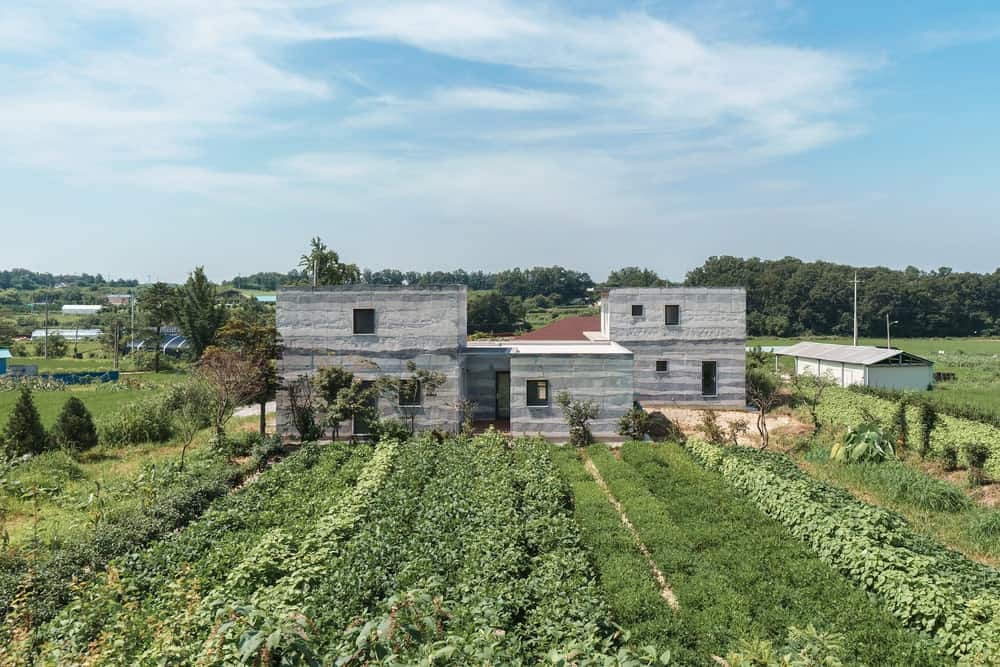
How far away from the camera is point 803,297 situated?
7675cm

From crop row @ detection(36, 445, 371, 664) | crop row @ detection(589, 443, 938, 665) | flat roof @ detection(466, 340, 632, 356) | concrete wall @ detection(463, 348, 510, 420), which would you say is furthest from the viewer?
concrete wall @ detection(463, 348, 510, 420)

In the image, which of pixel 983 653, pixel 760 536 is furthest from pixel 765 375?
pixel 983 653

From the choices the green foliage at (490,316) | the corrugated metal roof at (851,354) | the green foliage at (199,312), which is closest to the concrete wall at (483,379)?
the corrugated metal roof at (851,354)

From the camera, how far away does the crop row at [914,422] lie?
566 inches

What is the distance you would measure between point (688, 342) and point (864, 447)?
9941mm

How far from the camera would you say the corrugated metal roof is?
1011 inches

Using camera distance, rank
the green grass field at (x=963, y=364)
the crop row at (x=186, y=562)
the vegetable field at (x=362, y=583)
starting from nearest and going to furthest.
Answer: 1. the vegetable field at (x=362, y=583)
2. the crop row at (x=186, y=562)
3. the green grass field at (x=963, y=364)

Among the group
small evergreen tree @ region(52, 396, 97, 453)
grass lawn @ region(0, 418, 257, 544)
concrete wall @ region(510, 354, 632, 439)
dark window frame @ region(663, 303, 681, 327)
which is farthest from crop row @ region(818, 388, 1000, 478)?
small evergreen tree @ region(52, 396, 97, 453)

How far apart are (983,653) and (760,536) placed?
3906 mm

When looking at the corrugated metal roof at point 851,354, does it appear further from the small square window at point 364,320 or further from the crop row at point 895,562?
the small square window at point 364,320

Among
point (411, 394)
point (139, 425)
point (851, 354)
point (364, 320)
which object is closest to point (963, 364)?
point (851, 354)

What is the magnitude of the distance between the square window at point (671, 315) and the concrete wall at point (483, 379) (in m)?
7.99

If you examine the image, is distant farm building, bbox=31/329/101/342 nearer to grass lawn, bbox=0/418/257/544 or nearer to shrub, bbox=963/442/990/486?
grass lawn, bbox=0/418/257/544

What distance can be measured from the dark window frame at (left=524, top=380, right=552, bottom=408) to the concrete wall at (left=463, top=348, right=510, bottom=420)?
1738 mm
